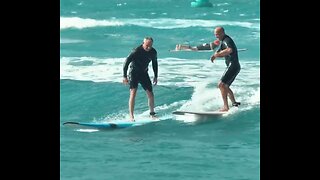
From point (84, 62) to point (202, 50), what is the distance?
652mm

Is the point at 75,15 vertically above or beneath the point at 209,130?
above

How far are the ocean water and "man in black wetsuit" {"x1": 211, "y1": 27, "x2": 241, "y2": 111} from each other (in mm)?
29

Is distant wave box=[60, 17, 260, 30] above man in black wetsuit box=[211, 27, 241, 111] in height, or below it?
above

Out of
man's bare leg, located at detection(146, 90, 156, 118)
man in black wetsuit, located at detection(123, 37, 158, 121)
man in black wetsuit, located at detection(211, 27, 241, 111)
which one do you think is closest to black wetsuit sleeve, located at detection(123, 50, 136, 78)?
man in black wetsuit, located at detection(123, 37, 158, 121)

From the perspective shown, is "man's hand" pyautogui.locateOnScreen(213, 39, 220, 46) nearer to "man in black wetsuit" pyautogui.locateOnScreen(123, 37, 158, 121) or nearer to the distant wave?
the distant wave

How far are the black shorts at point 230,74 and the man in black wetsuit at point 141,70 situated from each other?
0.37 metres

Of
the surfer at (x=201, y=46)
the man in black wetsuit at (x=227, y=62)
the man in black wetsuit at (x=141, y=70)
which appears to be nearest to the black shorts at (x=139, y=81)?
A: the man in black wetsuit at (x=141, y=70)

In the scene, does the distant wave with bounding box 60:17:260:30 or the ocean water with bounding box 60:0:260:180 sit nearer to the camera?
the ocean water with bounding box 60:0:260:180

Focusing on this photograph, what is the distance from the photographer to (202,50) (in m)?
5.06

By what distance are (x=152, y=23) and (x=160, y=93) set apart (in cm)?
41

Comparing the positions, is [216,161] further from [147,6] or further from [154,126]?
[147,6]

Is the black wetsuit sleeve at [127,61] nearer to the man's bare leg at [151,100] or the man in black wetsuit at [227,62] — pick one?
the man's bare leg at [151,100]

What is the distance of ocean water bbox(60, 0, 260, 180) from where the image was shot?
482cm
